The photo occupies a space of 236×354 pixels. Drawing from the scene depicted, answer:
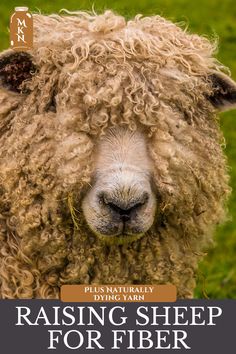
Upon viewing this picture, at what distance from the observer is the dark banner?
14.5 ft

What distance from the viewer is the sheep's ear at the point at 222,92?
176 inches

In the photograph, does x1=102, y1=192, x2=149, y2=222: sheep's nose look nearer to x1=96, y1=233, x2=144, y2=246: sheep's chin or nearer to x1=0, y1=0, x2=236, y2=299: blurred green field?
x1=96, y1=233, x2=144, y2=246: sheep's chin

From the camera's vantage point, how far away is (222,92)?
14.7 feet

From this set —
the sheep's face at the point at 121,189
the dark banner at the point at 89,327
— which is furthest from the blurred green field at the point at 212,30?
the sheep's face at the point at 121,189

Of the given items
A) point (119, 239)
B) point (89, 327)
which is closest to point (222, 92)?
point (119, 239)

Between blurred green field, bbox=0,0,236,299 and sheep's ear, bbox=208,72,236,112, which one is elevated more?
blurred green field, bbox=0,0,236,299

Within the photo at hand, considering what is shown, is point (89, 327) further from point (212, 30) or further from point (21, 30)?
point (212, 30)

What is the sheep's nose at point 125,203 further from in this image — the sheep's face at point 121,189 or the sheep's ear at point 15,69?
the sheep's ear at point 15,69

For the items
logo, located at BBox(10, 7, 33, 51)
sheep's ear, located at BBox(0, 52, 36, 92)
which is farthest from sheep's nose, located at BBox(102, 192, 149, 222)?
logo, located at BBox(10, 7, 33, 51)

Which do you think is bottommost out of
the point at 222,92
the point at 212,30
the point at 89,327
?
the point at 89,327

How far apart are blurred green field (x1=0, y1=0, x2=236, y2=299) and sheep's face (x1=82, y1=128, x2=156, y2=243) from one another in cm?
80

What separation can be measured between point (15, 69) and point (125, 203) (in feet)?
2.62

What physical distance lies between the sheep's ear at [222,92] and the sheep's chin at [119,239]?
0.70 m

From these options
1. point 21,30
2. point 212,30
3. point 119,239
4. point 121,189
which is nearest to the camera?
point 121,189
